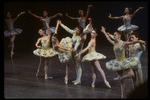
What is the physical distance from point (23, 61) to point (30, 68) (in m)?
1.11

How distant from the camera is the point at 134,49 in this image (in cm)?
403

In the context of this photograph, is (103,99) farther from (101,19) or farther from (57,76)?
(101,19)

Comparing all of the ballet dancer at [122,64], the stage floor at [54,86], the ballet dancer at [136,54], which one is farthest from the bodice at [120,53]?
the stage floor at [54,86]

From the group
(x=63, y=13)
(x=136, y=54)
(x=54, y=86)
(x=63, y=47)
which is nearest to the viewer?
(x=136, y=54)

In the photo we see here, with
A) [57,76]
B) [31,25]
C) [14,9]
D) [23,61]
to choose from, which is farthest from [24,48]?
[57,76]

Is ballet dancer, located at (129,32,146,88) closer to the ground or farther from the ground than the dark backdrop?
closer to the ground

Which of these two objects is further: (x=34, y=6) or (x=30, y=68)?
(x=34, y=6)

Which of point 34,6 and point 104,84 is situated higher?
point 34,6

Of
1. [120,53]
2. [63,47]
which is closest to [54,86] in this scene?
[63,47]

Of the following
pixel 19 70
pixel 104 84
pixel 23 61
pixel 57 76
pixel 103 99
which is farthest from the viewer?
pixel 23 61

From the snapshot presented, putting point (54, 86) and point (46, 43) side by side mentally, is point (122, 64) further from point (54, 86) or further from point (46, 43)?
point (46, 43)

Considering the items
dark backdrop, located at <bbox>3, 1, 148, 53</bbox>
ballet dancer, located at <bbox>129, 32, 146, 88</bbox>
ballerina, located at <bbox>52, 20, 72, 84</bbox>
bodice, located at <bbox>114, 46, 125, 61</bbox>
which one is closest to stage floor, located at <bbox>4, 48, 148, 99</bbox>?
ballet dancer, located at <bbox>129, 32, 146, 88</bbox>

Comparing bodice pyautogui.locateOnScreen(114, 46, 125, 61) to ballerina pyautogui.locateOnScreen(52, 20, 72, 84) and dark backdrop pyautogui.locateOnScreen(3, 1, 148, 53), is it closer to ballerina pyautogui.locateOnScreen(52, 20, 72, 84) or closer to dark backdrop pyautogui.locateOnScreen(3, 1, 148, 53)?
ballerina pyautogui.locateOnScreen(52, 20, 72, 84)

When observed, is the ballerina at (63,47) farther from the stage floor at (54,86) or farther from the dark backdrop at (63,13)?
the dark backdrop at (63,13)
